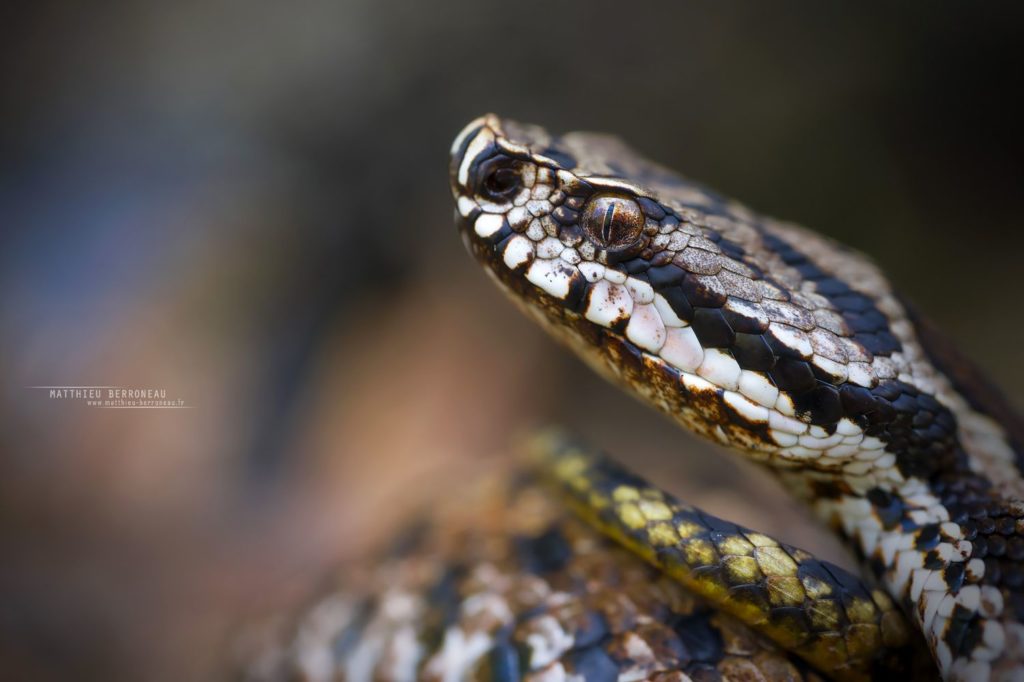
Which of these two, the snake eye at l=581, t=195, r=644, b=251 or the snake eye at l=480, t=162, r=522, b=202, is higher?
the snake eye at l=480, t=162, r=522, b=202

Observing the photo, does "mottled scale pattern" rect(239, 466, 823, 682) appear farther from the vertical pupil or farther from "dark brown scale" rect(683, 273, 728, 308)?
the vertical pupil

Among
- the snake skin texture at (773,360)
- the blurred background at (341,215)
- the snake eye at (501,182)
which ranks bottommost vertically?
the snake skin texture at (773,360)

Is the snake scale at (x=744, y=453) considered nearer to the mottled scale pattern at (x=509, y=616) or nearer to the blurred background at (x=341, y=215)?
the mottled scale pattern at (x=509, y=616)

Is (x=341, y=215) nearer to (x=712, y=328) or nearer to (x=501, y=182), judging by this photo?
(x=501, y=182)

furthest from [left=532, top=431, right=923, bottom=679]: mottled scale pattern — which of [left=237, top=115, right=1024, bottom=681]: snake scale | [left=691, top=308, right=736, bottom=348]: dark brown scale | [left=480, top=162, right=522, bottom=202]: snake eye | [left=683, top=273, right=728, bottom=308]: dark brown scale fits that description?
[left=480, top=162, right=522, bottom=202]: snake eye

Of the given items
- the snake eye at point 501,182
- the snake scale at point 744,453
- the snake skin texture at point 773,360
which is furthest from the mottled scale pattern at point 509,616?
the snake eye at point 501,182

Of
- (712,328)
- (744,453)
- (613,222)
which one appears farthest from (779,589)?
(613,222)

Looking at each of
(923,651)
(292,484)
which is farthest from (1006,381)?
(292,484)
